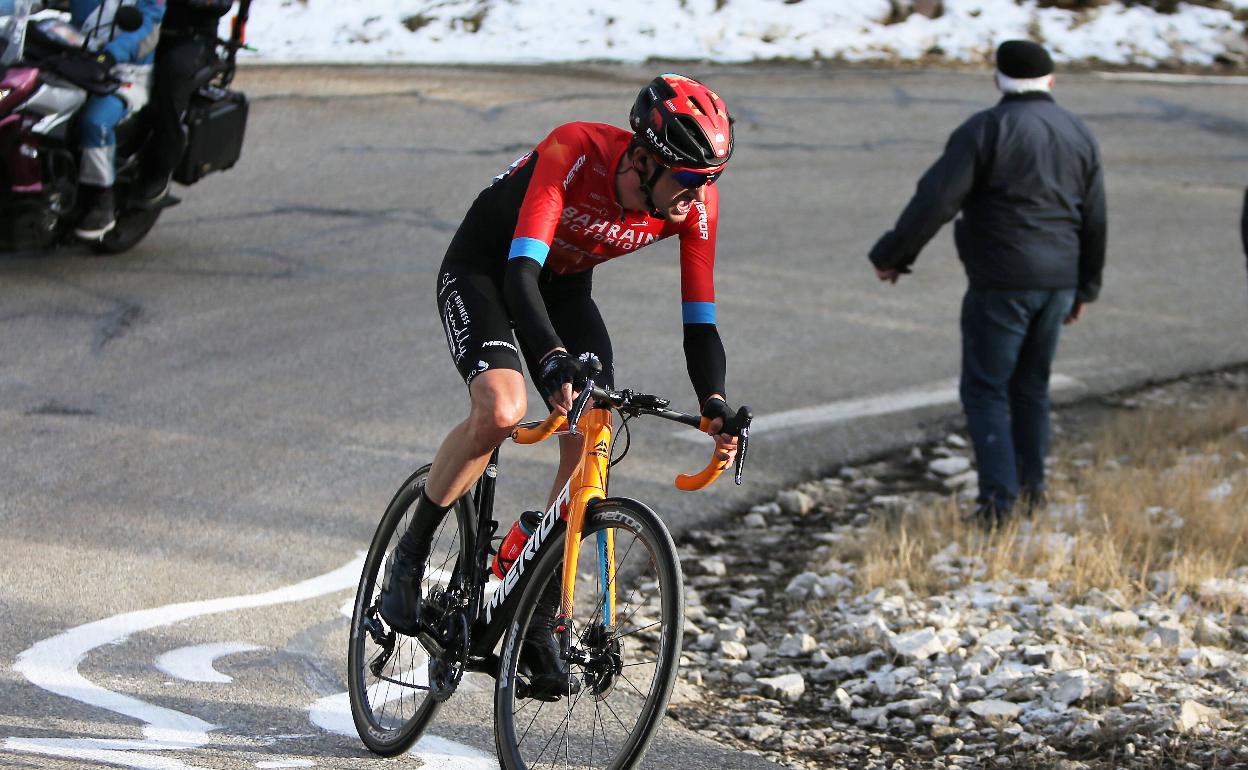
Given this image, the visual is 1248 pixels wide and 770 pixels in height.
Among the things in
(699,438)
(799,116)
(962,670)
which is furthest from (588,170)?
(799,116)

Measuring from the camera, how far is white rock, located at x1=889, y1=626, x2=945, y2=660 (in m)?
5.49

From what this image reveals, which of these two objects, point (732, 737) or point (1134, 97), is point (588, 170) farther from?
point (1134, 97)

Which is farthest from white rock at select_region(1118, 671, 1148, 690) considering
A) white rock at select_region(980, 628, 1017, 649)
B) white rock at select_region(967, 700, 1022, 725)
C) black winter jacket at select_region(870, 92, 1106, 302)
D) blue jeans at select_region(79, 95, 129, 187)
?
blue jeans at select_region(79, 95, 129, 187)

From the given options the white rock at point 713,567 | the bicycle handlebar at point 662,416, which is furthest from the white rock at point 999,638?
the bicycle handlebar at point 662,416

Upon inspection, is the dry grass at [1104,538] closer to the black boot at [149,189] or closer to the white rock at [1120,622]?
the white rock at [1120,622]

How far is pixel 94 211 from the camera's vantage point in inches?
367

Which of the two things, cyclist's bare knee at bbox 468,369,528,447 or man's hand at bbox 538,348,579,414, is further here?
cyclist's bare knee at bbox 468,369,528,447

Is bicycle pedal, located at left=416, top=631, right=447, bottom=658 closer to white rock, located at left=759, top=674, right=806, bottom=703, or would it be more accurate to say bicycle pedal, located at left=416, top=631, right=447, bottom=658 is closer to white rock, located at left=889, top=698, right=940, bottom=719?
white rock, located at left=759, top=674, right=806, bottom=703

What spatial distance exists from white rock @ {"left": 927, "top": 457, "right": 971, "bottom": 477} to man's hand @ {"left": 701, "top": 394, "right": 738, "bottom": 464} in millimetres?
4064

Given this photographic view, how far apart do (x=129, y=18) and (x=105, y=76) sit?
355 mm

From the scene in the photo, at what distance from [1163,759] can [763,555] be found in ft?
7.62

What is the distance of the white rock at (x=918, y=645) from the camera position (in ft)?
18.0

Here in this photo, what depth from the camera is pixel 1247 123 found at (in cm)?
1669

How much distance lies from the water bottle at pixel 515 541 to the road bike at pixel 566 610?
0.05 m
